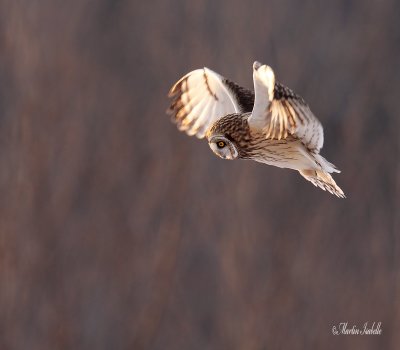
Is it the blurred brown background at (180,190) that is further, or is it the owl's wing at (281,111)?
the blurred brown background at (180,190)

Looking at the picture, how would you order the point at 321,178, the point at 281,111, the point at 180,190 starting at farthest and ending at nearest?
the point at 180,190
the point at 321,178
the point at 281,111

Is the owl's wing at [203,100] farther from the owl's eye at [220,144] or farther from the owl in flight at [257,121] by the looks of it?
the owl's eye at [220,144]

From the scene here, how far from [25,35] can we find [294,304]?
0.81 m

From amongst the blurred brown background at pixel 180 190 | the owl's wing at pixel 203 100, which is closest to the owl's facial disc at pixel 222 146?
the owl's wing at pixel 203 100

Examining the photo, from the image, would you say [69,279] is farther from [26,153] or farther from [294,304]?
[294,304]

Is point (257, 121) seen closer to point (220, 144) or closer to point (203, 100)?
point (220, 144)

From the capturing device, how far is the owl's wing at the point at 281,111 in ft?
2.96

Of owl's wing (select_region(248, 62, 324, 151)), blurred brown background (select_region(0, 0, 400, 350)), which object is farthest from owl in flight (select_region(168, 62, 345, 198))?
blurred brown background (select_region(0, 0, 400, 350))

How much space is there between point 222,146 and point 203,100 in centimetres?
19

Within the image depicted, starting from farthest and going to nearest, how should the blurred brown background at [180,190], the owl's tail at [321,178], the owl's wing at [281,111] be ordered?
the blurred brown background at [180,190], the owl's tail at [321,178], the owl's wing at [281,111]

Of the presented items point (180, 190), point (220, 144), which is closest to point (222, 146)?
point (220, 144)

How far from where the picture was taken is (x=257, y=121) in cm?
96

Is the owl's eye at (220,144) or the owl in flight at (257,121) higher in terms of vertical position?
the owl in flight at (257,121)

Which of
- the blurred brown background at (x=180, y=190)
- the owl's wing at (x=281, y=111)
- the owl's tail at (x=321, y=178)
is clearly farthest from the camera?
the blurred brown background at (x=180, y=190)
